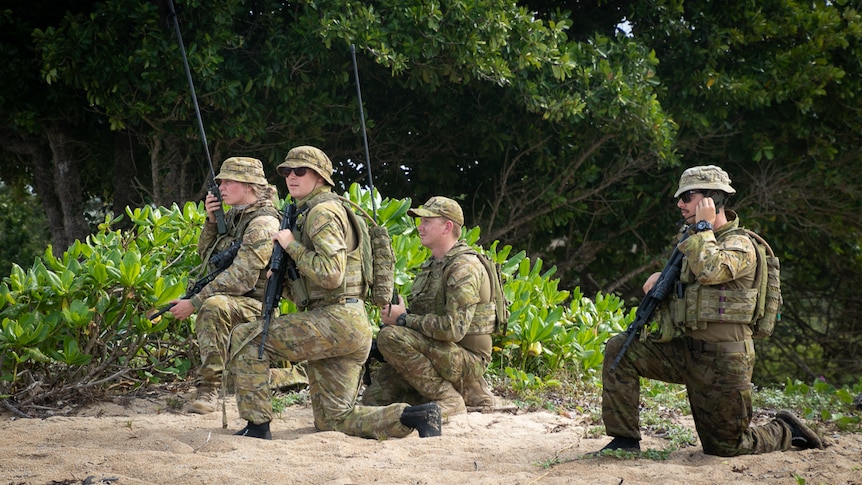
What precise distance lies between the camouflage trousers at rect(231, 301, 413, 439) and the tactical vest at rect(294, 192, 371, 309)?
75mm

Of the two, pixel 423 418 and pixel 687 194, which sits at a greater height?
pixel 687 194

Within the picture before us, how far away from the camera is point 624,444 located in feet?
18.1

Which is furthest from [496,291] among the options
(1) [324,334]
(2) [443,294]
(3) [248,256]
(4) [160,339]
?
(4) [160,339]

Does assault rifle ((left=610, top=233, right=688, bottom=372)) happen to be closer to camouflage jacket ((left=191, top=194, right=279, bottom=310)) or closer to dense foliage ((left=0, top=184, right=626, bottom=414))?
dense foliage ((left=0, top=184, right=626, bottom=414))

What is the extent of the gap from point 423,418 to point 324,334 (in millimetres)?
805

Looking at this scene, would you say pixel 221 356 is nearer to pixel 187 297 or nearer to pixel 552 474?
pixel 187 297

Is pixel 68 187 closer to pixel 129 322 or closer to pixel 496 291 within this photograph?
pixel 129 322

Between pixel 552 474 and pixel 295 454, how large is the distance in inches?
57.7

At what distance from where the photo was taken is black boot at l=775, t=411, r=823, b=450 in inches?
224

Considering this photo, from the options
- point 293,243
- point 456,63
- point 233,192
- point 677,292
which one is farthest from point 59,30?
point 677,292

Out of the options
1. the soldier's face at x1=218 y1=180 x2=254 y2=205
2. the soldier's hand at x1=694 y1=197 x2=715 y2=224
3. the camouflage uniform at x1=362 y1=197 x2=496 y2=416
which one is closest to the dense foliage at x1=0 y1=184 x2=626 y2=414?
the soldier's face at x1=218 y1=180 x2=254 y2=205

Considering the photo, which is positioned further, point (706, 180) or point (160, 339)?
point (160, 339)

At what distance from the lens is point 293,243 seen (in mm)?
5570

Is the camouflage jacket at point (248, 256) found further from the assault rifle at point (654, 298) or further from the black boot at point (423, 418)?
the assault rifle at point (654, 298)
